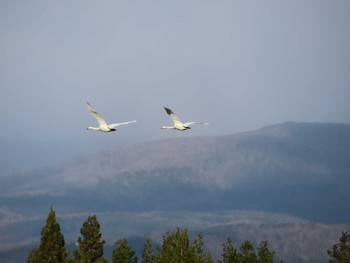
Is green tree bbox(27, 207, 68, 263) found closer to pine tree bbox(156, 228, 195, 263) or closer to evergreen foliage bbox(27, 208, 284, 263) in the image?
evergreen foliage bbox(27, 208, 284, 263)

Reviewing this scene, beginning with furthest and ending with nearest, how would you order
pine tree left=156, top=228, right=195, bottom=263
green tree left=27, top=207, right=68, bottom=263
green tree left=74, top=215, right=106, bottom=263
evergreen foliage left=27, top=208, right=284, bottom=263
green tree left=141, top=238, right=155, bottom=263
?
1. green tree left=74, top=215, right=106, bottom=263
2. green tree left=141, top=238, right=155, bottom=263
3. green tree left=27, top=207, right=68, bottom=263
4. evergreen foliage left=27, top=208, right=284, bottom=263
5. pine tree left=156, top=228, right=195, bottom=263

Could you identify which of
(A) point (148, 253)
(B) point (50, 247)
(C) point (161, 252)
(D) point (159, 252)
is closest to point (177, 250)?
(C) point (161, 252)

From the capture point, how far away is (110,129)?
70.8 meters

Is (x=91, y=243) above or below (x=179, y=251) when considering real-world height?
above

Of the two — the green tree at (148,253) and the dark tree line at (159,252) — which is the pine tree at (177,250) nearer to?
the dark tree line at (159,252)

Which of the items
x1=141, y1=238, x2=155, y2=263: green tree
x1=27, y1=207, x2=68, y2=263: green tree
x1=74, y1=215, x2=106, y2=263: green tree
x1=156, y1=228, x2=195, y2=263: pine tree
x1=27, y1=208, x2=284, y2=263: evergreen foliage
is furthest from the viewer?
x1=74, y1=215, x2=106, y2=263: green tree

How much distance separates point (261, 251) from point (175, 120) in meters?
62.1

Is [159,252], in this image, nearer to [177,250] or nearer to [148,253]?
[177,250]

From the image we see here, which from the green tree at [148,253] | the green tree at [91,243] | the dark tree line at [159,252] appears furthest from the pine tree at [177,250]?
the green tree at [91,243]

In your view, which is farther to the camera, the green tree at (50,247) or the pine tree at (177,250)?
the green tree at (50,247)

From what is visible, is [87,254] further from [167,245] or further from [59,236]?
[167,245]

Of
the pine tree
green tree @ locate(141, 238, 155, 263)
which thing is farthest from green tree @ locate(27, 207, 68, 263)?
the pine tree

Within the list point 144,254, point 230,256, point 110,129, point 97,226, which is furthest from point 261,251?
point 110,129

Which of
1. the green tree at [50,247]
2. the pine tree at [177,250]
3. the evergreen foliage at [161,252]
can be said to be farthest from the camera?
the green tree at [50,247]
